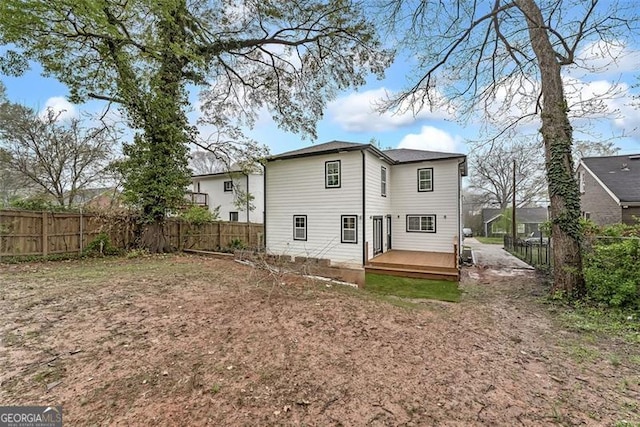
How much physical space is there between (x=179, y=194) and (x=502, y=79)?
12.0 m

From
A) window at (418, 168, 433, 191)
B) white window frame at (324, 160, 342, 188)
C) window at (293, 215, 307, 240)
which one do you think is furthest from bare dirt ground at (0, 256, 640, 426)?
window at (418, 168, 433, 191)

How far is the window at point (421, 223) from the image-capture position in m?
13.8

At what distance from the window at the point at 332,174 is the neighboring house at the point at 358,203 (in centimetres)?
4

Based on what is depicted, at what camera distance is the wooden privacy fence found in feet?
26.9

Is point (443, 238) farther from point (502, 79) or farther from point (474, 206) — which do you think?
point (474, 206)

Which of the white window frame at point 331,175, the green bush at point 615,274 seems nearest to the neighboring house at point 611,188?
the green bush at point 615,274

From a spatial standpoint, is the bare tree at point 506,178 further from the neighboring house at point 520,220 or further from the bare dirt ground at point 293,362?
the bare dirt ground at point 293,362

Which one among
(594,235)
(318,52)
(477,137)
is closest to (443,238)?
(477,137)

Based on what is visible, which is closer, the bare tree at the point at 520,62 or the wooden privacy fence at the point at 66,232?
the bare tree at the point at 520,62

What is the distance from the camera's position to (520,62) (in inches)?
305

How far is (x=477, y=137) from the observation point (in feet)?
27.7

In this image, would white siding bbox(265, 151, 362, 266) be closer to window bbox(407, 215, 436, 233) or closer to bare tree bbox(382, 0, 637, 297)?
bare tree bbox(382, 0, 637, 297)

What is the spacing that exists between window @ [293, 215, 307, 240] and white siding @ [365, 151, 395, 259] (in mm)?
2977

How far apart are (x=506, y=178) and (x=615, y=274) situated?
32892 millimetres
